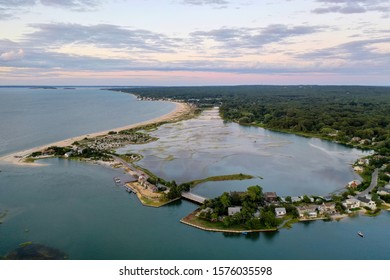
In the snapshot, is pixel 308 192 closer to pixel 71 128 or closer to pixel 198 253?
pixel 198 253

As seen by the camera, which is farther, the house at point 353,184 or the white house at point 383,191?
the house at point 353,184

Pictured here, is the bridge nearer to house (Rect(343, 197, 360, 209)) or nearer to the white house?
house (Rect(343, 197, 360, 209))

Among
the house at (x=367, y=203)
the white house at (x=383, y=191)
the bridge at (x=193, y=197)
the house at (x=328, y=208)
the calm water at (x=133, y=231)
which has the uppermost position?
the white house at (x=383, y=191)

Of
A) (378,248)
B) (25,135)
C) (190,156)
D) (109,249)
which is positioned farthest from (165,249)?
(25,135)

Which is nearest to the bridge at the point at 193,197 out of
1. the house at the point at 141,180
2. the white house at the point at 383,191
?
the house at the point at 141,180

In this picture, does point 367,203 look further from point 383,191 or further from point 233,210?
point 233,210

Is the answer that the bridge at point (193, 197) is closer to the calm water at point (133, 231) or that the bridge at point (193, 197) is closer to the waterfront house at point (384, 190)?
the calm water at point (133, 231)

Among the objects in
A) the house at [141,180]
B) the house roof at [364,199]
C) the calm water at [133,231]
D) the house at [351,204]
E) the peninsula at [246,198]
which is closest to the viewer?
the calm water at [133,231]
